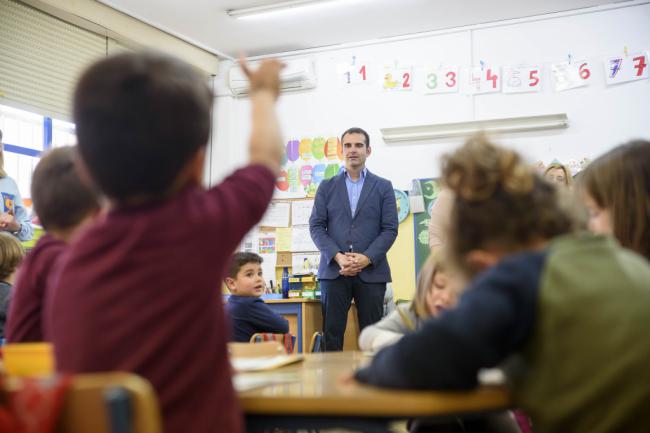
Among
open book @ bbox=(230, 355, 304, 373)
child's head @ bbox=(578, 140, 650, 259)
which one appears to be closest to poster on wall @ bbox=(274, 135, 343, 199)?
open book @ bbox=(230, 355, 304, 373)

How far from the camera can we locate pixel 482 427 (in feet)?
5.42

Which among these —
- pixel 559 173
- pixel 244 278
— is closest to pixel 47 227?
pixel 244 278

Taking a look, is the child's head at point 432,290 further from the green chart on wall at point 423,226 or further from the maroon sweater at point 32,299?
the green chart on wall at point 423,226

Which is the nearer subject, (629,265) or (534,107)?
(629,265)

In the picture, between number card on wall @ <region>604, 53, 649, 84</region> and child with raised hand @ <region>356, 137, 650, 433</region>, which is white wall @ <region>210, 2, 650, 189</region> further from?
child with raised hand @ <region>356, 137, 650, 433</region>

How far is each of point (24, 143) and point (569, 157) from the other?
4421 mm

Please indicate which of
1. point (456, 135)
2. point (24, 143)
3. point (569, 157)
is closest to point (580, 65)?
point (569, 157)

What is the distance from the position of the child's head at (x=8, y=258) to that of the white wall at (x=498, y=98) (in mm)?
3302

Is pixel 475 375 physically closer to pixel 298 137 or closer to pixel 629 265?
pixel 629 265

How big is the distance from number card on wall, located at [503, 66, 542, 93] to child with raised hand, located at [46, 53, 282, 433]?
211 inches

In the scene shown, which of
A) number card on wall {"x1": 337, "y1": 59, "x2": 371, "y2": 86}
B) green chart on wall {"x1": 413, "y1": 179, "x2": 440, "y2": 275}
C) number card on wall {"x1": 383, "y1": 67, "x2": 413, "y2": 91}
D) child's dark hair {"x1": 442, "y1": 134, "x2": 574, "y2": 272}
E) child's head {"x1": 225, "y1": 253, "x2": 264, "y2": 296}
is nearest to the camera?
child's dark hair {"x1": 442, "y1": 134, "x2": 574, "y2": 272}

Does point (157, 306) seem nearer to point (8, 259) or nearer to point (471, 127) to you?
point (8, 259)

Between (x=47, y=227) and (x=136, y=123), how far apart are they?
0.71 metres

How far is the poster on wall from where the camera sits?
6555mm
